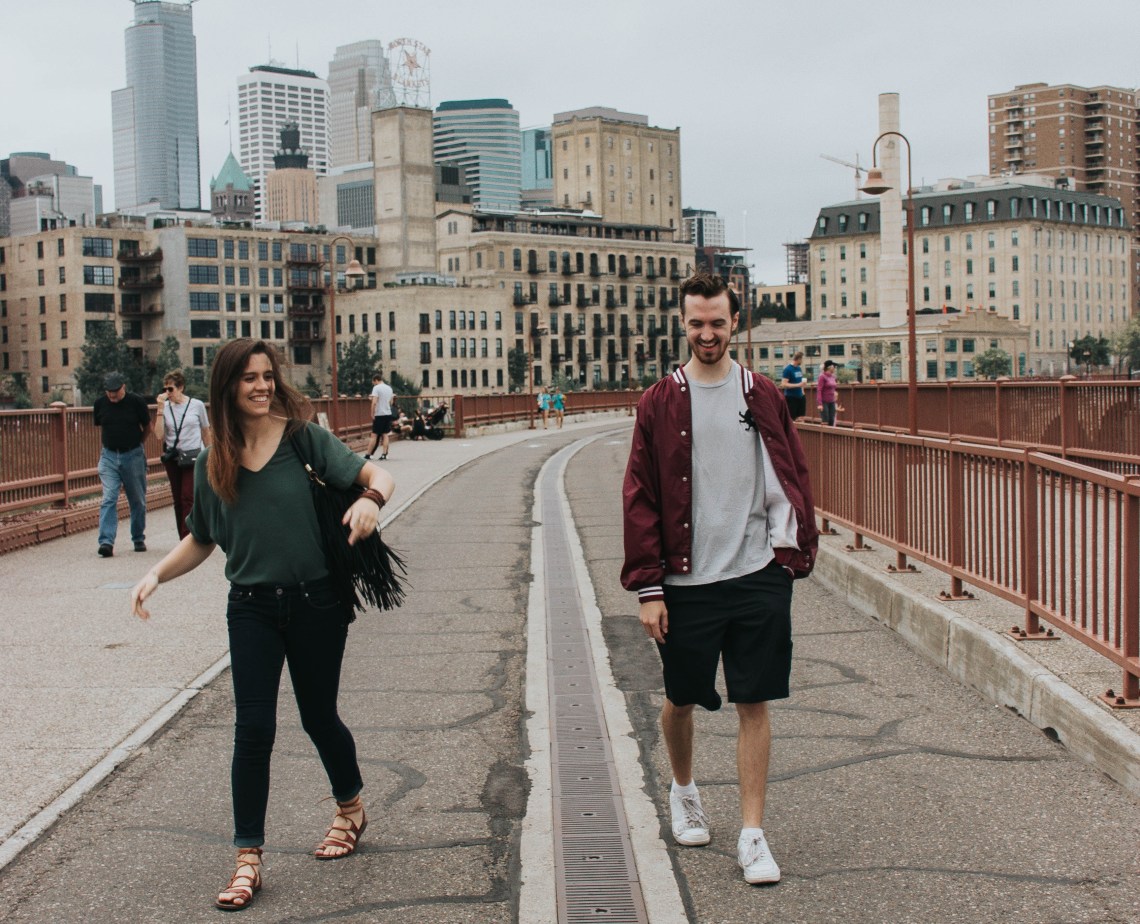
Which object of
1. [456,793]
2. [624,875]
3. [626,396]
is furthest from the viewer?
[626,396]

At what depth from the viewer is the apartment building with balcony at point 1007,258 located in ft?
555

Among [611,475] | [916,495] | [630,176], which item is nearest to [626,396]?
[611,475]

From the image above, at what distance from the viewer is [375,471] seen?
5230mm

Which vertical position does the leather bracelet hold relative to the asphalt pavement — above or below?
above

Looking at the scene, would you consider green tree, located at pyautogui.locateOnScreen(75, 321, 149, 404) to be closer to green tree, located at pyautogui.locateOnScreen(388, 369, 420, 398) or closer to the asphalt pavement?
green tree, located at pyautogui.locateOnScreen(388, 369, 420, 398)

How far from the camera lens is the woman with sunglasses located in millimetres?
14102

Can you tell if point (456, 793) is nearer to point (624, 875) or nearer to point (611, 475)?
point (624, 875)

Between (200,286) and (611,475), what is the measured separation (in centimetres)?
11691

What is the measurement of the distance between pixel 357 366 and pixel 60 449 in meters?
115

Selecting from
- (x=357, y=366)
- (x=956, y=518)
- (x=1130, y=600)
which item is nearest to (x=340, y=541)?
(x=1130, y=600)

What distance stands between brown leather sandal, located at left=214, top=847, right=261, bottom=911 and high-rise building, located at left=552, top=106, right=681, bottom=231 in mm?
189596

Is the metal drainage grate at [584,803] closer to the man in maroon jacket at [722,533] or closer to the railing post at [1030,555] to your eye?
the man in maroon jacket at [722,533]

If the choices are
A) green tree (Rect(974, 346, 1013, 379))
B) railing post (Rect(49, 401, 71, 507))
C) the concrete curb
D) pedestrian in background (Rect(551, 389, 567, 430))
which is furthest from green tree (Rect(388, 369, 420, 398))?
the concrete curb

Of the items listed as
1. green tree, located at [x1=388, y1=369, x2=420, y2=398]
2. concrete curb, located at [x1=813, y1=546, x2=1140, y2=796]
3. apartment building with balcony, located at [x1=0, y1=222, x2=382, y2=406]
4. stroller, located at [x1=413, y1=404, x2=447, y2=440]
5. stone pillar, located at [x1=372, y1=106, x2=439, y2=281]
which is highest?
stone pillar, located at [x1=372, y1=106, x2=439, y2=281]
